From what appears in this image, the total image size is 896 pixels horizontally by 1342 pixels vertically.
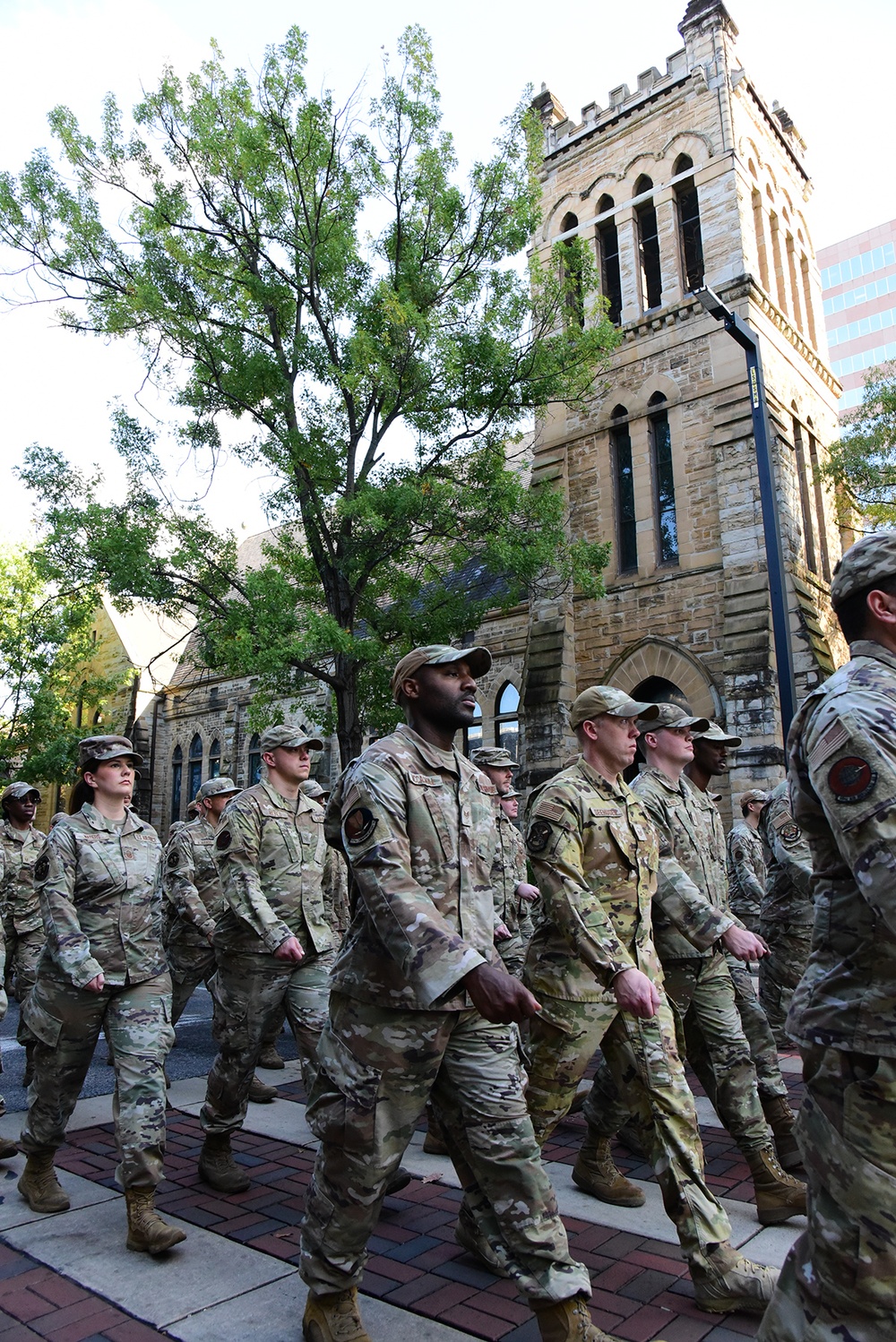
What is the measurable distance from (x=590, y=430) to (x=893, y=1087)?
1825cm

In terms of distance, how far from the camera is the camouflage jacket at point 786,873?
267 inches

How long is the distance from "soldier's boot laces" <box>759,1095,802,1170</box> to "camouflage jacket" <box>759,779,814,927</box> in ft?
7.25

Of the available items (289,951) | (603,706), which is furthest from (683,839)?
(289,951)

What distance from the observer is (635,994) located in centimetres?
326

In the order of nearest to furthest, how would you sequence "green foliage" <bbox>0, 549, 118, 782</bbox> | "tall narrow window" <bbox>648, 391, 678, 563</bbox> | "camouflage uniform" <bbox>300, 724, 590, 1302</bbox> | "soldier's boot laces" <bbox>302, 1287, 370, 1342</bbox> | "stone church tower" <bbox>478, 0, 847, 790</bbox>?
"camouflage uniform" <bbox>300, 724, 590, 1302</bbox>, "soldier's boot laces" <bbox>302, 1287, 370, 1342</bbox>, "stone church tower" <bbox>478, 0, 847, 790</bbox>, "tall narrow window" <bbox>648, 391, 678, 563</bbox>, "green foliage" <bbox>0, 549, 118, 782</bbox>

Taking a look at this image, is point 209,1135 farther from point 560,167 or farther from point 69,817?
point 560,167

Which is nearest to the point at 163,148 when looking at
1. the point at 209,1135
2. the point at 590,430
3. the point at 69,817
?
the point at 590,430

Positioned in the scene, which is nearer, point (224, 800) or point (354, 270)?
point (224, 800)

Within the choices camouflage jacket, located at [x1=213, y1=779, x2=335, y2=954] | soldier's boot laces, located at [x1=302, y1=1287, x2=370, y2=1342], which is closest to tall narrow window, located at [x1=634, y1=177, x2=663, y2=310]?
camouflage jacket, located at [x1=213, y1=779, x2=335, y2=954]

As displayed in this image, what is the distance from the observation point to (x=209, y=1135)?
4.55m

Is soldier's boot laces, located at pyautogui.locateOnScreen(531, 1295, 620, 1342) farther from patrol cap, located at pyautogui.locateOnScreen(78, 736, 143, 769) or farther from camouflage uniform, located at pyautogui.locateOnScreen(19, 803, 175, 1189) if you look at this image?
patrol cap, located at pyautogui.locateOnScreen(78, 736, 143, 769)

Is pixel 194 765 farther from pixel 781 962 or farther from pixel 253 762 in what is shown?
pixel 781 962

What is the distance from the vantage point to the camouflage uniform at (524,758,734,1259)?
3.34m

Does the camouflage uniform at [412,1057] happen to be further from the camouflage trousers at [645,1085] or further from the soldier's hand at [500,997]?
the camouflage trousers at [645,1085]
